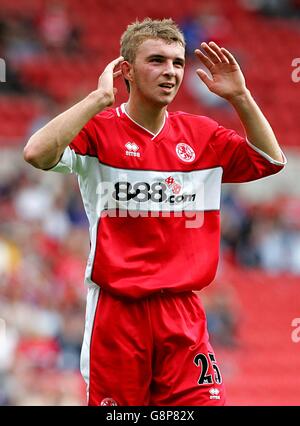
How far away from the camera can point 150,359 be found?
4.63 m

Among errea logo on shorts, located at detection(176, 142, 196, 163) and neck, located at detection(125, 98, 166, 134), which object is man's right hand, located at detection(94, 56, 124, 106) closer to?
neck, located at detection(125, 98, 166, 134)

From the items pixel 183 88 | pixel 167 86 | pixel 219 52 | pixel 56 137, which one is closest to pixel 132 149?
pixel 167 86

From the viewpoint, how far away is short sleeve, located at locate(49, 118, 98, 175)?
4566mm

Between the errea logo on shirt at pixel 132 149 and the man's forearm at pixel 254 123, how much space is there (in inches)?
17.8

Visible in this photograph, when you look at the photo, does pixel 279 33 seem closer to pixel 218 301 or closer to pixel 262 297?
pixel 262 297

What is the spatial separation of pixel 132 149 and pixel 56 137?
429 millimetres

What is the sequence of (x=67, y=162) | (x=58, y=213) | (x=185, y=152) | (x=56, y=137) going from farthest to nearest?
(x=58, y=213) < (x=185, y=152) < (x=67, y=162) < (x=56, y=137)

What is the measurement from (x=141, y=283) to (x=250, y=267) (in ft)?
28.6

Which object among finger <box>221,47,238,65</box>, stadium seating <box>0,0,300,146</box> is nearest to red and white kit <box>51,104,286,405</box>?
finger <box>221,47,238,65</box>

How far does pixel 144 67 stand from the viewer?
473cm

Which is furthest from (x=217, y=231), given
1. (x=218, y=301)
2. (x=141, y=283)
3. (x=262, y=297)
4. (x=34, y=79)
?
(x=34, y=79)

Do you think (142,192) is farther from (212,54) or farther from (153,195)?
(212,54)

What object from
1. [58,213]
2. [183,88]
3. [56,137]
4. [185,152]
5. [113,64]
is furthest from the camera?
[183,88]

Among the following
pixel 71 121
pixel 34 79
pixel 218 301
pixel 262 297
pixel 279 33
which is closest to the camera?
pixel 71 121
